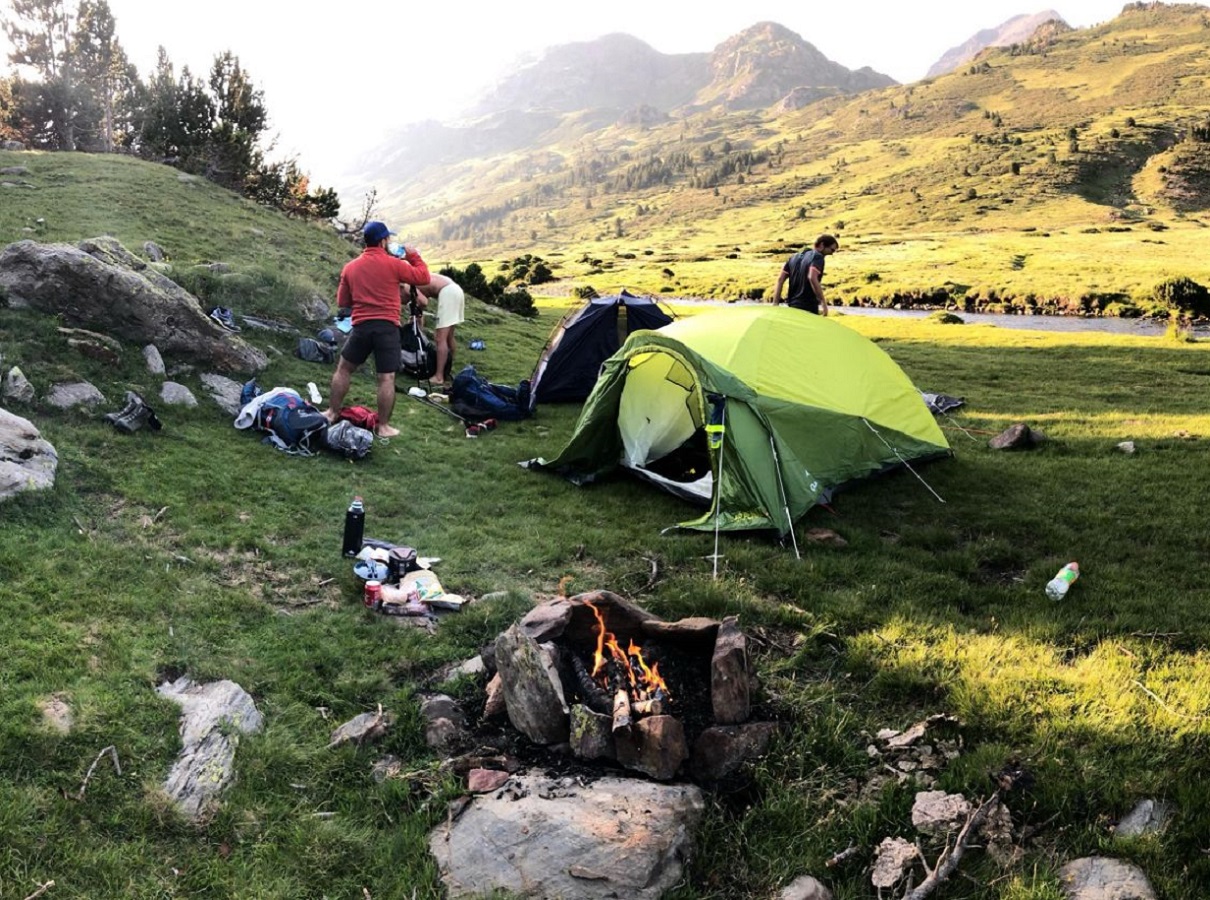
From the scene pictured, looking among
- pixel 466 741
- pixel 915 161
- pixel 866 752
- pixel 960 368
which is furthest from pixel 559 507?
pixel 915 161

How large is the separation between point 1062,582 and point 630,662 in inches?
186

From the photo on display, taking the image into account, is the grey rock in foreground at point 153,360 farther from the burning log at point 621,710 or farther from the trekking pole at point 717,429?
the burning log at point 621,710

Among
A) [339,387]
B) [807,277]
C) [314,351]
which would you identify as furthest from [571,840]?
[314,351]

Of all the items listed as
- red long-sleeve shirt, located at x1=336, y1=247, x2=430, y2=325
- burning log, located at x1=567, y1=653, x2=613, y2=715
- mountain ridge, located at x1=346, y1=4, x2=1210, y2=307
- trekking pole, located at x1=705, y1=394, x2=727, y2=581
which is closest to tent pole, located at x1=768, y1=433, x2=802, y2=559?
trekking pole, located at x1=705, y1=394, x2=727, y2=581

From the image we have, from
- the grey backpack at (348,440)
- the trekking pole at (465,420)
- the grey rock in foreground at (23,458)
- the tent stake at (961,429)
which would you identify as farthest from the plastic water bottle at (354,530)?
the tent stake at (961,429)

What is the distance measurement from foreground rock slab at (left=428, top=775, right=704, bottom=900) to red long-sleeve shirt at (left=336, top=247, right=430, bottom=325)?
845 cm

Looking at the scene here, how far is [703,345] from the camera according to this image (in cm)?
1053

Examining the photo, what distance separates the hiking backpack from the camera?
45.7 feet

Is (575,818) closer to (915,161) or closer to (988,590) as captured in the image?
(988,590)

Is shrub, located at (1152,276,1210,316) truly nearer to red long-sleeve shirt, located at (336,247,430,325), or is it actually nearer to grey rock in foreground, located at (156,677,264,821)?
red long-sleeve shirt, located at (336,247,430,325)

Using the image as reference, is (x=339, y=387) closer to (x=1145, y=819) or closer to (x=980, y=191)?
(x=1145, y=819)

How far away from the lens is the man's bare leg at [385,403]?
458 inches

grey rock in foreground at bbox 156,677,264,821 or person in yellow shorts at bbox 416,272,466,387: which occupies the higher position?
person in yellow shorts at bbox 416,272,466,387

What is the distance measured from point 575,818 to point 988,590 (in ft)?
17.0
